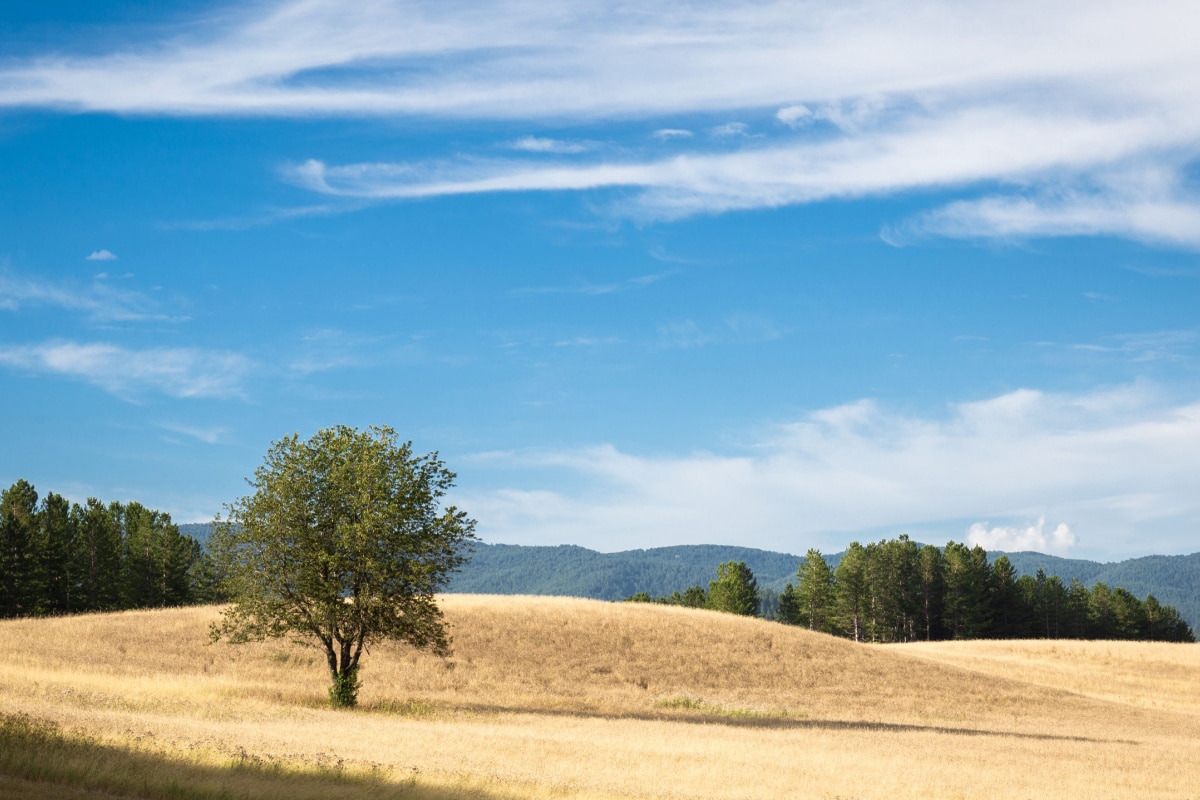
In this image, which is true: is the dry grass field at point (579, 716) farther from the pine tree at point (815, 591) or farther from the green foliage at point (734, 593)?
the pine tree at point (815, 591)

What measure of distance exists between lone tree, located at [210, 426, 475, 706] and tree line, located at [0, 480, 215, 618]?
54930mm

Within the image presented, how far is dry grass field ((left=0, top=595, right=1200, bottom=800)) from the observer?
62.7ft

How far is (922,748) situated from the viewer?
3491cm

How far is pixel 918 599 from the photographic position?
134 meters

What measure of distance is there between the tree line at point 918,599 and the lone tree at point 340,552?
90547 mm

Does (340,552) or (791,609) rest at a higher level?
(340,552)

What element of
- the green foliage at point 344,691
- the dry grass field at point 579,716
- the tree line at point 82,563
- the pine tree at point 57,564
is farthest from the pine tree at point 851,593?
the green foliage at point 344,691

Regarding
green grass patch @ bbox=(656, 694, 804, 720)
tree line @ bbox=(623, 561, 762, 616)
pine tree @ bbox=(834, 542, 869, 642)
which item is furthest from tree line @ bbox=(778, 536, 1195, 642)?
green grass patch @ bbox=(656, 694, 804, 720)

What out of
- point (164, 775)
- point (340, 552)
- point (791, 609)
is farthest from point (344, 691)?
point (791, 609)

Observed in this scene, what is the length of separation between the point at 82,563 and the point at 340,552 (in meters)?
75.0

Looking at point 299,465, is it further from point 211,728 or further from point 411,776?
point 411,776

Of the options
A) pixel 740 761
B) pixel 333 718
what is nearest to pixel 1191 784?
pixel 740 761

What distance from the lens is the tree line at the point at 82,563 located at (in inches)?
3524

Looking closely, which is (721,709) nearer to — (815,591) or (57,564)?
(57,564)
